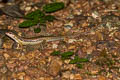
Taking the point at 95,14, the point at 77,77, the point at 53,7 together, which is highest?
the point at 53,7

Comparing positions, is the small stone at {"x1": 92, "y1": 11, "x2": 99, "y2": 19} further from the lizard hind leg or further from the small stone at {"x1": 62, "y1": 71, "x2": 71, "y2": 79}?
the small stone at {"x1": 62, "y1": 71, "x2": 71, "y2": 79}

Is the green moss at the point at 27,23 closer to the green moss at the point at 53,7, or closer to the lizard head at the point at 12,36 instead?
the lizard head at the point at 12,36

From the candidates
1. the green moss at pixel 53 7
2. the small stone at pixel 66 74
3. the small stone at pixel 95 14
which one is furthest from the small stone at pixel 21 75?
the small stone at pixel 95 14

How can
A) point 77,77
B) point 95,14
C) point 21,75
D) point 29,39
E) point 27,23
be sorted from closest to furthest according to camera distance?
point 77,77
point 21,75
point 29,39
point 27,23
point 95,14

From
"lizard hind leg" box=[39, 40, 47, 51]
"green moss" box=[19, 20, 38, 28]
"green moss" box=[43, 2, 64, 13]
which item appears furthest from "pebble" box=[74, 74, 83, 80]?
"green moss" box=[43, 2, 64, 13]

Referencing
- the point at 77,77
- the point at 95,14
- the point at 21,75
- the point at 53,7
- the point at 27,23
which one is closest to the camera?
the point at 77,77

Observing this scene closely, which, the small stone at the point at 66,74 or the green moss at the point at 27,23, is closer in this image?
the small stone at the point at 66,74

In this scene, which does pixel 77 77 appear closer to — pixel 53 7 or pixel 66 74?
pixel 66 74

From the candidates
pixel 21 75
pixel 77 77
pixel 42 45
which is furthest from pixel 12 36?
pixel 77 77
